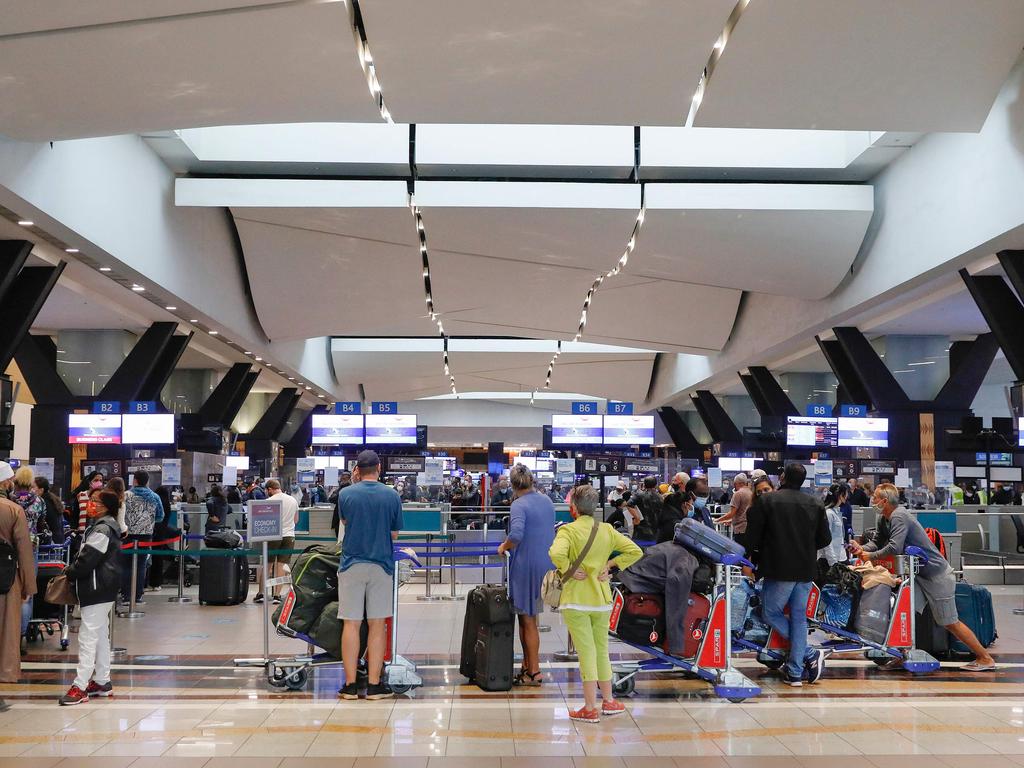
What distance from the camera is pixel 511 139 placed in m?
13.2

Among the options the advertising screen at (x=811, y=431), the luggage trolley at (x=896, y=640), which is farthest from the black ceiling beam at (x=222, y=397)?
the luggage trolley at (x=896, y=640)

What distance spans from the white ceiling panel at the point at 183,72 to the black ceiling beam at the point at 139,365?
9092 mm

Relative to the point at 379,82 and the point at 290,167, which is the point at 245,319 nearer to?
the point at 290,167

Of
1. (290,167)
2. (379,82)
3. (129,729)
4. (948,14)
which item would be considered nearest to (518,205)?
(290,167)

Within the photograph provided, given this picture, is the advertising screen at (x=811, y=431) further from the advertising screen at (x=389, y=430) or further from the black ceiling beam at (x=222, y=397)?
the black ceiling beam at (x=222, y=397)

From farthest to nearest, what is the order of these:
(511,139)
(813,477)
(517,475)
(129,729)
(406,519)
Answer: (813,477) → (406,519) → (511,139) → (517,475) → (129,729)

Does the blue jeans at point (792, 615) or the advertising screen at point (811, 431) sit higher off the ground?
the advertising screen at point (811, 431)

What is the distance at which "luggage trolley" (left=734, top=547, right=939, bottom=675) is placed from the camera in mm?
7746

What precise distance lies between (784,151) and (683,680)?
8.18m

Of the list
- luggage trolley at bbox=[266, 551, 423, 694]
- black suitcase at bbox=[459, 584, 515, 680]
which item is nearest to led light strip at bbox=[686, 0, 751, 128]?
black suitcase at bbox=[459, 584, 515, 680]

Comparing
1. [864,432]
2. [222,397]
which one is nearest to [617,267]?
[864,432]

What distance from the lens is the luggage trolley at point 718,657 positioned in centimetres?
684

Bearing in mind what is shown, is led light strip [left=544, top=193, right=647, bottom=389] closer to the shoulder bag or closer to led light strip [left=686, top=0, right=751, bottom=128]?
led light strip [left=686, top=0, right=751, bottom=128]

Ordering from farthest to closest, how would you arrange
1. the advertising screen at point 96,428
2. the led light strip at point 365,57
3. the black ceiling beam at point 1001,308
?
1. the advertising screen at point 96,428
2. the black ceiling beam at point 1001,308
3. the led light strip at point 365,57
